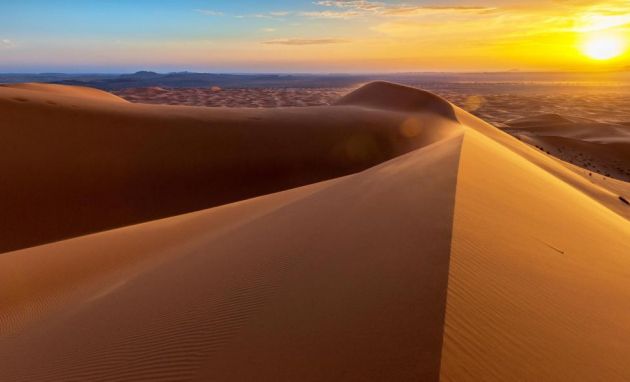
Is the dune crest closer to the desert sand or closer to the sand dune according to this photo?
the sand dune

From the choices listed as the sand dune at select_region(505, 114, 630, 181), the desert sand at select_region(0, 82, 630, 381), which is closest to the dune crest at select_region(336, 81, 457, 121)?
Answer: the sand dune at select_region(505, 114, 630, 181)

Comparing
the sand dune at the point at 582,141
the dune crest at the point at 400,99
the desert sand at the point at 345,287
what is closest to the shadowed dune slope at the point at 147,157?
the desert sand at the point at 345,287

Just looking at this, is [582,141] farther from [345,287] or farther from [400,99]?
[345,287]

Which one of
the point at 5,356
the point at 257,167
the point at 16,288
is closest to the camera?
the point at 5,356

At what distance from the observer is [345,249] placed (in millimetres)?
4438

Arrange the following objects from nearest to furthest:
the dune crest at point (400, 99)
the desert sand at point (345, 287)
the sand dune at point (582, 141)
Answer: the desert sand at point (345, 287) < the sand dune at point (582, 141) < the dune crest at point (400, 99)

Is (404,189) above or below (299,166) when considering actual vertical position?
above

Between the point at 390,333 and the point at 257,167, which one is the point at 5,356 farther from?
the point at 257,167

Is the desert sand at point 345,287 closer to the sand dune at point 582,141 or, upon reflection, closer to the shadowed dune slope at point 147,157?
the shadowed dune slope at point 147,157

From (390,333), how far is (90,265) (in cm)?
494

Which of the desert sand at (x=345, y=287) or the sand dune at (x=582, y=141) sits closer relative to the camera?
the desert sand at (x=345, y=287)

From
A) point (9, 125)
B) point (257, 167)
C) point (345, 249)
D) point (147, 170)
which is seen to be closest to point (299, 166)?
point (257, 167)

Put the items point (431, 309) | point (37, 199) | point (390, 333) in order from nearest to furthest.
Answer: point (390, 333)
point (431, 309)
point (37, 199)

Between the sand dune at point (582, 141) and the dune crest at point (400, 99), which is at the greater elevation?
the dune crest at point (400, 99)
